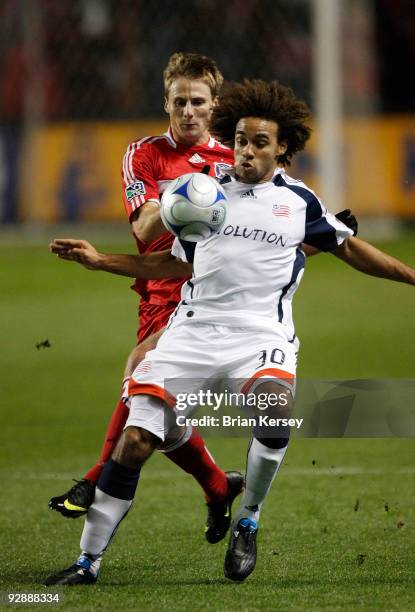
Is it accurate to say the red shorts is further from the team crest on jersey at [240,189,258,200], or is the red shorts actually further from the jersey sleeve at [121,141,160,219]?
the team crest on jersey at [240,189,258,200]

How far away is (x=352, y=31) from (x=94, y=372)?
1000cm

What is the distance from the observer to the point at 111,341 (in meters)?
13.4

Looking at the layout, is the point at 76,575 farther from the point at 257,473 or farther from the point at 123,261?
the point at 123,261

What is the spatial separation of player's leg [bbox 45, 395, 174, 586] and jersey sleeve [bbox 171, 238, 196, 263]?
0.60 m

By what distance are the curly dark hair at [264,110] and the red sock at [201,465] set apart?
4.56 feet

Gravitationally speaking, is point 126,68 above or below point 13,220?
above

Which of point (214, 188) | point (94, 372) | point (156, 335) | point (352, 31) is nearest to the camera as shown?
point (214, 188)

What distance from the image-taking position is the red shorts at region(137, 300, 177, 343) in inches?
234

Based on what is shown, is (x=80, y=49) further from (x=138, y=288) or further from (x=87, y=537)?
(x=87, y=537)

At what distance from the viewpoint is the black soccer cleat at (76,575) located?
4.93m

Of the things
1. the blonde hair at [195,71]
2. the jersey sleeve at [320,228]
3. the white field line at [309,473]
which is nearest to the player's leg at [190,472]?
the jersey sleeve at [320,228]

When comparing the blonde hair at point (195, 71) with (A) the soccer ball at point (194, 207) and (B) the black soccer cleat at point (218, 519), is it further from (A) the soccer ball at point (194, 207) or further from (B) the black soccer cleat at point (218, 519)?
(B) the black soccer cleat at point (218, 519)

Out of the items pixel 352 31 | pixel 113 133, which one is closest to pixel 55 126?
pixel 113 133

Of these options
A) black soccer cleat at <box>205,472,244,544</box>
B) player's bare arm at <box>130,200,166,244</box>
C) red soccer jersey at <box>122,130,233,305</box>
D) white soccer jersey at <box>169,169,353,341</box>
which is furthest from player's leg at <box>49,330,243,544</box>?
white soccer jersey at <box>169,169,353,341</box>
